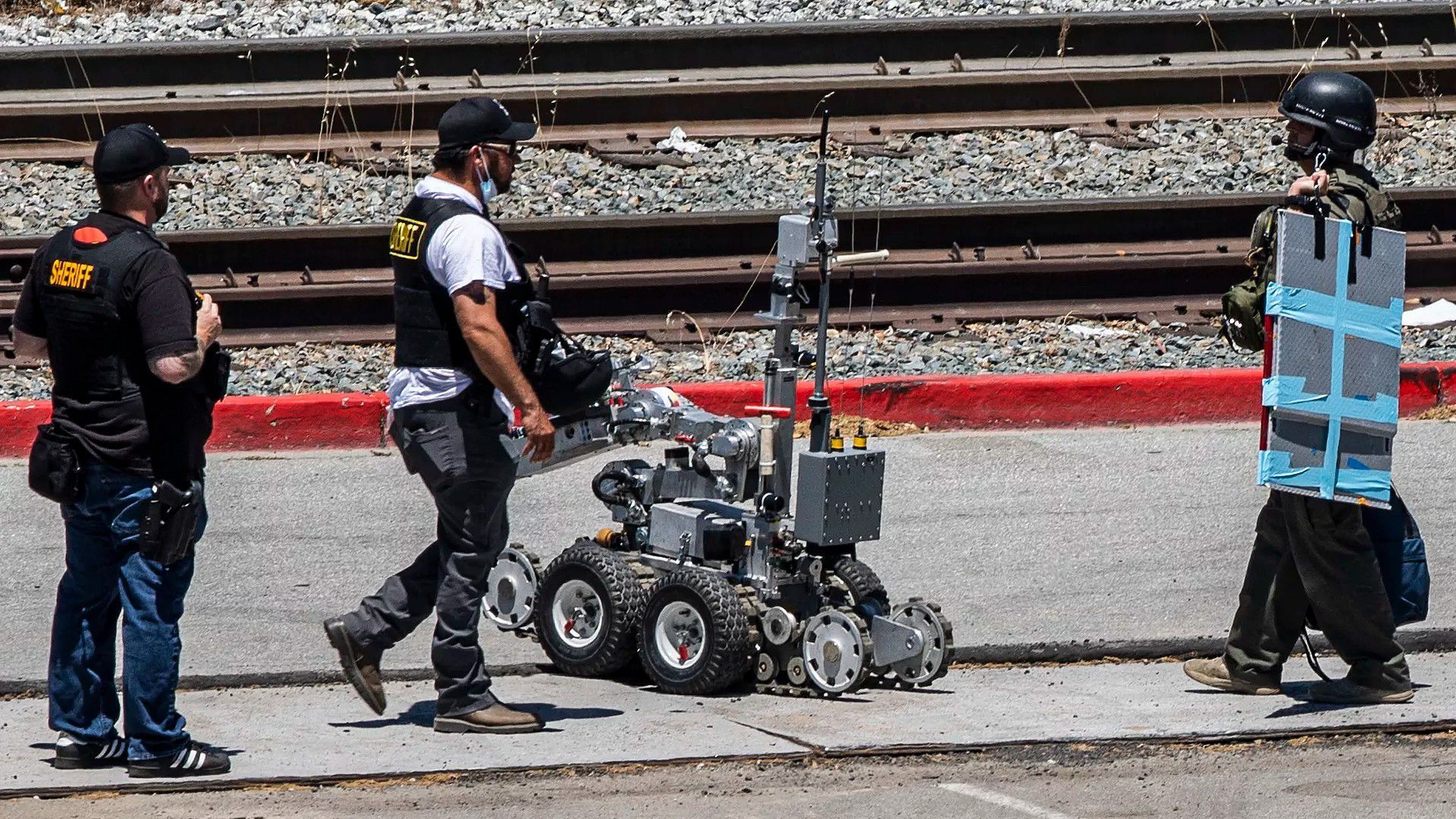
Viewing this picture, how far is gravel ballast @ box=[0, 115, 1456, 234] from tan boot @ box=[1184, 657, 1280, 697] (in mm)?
5081

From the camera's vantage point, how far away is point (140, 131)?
5.20m

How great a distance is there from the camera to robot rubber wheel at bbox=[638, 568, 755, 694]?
19.6ft

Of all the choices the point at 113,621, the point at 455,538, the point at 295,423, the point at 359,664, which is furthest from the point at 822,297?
the point at 295,423

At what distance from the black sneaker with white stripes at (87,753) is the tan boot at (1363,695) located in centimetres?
348

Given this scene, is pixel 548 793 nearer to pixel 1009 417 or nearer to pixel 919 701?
pixel 919 701

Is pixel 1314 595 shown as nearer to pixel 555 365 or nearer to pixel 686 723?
pixel 686 723

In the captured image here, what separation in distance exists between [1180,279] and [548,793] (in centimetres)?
651

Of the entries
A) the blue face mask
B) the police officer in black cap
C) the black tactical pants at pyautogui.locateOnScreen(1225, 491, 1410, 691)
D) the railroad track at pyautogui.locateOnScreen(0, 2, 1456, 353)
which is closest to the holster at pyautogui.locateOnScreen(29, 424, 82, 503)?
the police officer in black cap

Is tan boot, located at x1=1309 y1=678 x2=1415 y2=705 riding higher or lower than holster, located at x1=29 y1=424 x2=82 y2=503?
lower

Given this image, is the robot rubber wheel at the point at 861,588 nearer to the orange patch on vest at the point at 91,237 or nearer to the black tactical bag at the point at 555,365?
the black tactical bag at the point at 555,365

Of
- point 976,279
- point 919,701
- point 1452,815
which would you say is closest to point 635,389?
point 919,701

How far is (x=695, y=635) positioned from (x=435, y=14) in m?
7.95

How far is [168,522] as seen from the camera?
517cm

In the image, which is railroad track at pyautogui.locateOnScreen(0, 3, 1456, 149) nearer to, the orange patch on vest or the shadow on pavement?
the shadow on pavement
